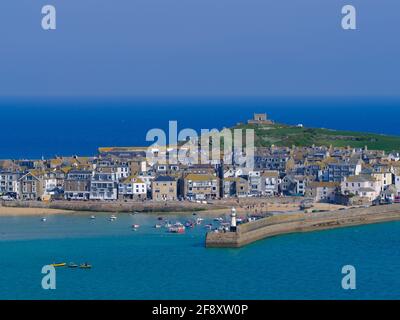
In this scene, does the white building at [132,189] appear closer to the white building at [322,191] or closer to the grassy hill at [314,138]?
the white building at [322,191]

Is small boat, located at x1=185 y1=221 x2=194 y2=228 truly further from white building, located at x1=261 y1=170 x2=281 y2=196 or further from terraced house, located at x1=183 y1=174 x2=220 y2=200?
white building, located at x1=261 y1=170 x2=281 y2=196

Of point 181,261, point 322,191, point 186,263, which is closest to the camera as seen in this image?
point 186,263

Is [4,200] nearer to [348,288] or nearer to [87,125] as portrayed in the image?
[348,288]

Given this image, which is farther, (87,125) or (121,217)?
(87,125)

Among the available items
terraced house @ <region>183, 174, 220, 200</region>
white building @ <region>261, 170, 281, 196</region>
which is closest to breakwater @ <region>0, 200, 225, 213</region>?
terraced house @ <region>183, 174, 220, 200</region>

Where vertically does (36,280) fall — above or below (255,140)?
below

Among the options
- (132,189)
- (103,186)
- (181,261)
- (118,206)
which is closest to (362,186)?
(132,189)

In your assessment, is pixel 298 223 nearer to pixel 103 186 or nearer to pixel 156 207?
pixel 156 207

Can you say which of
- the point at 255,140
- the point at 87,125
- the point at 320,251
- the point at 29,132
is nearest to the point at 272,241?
the point at 320,251
